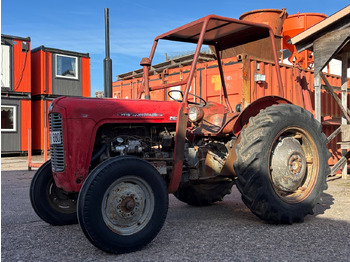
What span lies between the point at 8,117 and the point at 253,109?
14.6 metres

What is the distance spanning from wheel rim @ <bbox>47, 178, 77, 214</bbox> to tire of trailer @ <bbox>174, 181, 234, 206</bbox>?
1524mm

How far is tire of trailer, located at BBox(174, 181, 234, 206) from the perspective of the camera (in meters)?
5.45

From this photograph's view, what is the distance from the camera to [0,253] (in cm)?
332

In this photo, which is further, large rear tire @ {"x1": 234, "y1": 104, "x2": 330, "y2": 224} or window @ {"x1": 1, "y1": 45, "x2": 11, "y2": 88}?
window @ {"x1": 1, "y1": 45, "x2": 11, "y2": 88}

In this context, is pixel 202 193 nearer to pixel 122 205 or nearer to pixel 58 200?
pixel 58 200

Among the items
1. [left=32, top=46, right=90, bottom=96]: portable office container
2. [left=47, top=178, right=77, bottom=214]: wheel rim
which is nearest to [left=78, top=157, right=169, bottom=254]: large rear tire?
[left=47, top=178, right=77, bottom=214]: wheel rim

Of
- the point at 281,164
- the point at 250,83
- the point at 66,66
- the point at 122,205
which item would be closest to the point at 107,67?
the point at 250,83

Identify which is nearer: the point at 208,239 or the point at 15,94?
the point at 208,239

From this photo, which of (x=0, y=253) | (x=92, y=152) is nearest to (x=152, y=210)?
(x=92, y=152)

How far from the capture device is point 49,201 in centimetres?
443

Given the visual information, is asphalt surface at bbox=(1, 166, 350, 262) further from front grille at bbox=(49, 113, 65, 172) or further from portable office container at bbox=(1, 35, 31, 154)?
portable office container at bbox=(1, 35, 31, 154)

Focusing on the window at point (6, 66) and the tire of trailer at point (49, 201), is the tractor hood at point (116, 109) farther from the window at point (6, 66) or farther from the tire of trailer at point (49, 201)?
the window at point (6, 66)

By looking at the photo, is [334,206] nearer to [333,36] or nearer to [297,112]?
[297,112]

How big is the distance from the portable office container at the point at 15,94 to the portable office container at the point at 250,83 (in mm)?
6924
